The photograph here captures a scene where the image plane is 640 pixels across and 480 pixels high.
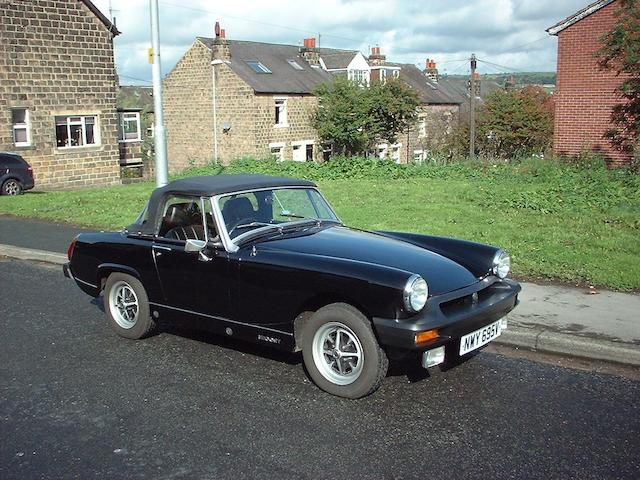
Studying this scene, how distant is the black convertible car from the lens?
4.54m

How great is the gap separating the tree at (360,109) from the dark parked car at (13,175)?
22433 millimetres

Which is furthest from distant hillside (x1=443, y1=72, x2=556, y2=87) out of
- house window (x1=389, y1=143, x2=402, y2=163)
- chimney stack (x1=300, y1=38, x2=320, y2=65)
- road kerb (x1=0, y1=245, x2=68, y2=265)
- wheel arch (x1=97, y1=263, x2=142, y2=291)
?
wheel arch (x1=97, y1=263, x2=142, y2=291)

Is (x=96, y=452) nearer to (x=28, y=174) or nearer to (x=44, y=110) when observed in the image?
(x=28, y=174)

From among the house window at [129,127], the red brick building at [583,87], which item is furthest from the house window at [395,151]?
the red brick building at [583,87]

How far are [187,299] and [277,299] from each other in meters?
1.03

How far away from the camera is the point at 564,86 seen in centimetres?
2212

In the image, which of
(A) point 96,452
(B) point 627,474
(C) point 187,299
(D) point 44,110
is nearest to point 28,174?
(D) point 44,110

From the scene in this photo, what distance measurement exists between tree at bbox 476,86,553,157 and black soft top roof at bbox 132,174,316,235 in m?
40.0

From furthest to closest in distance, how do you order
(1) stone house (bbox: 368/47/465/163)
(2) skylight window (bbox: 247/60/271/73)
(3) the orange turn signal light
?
(1) stone house (bbox: 368/47/465/163), (2) skylight window (bbox: 247/60/271/73), (3) the orange turn signal light

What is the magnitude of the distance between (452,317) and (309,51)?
43.3m

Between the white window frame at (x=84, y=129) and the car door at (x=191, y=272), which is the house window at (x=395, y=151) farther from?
the car door at (x=191, y=272)

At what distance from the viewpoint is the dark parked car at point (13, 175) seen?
20583mm

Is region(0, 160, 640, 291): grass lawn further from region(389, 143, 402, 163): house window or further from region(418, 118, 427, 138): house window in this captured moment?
region(418, 118, 427, 138): house window

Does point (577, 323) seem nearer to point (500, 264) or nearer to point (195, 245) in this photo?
point (500, 264)
